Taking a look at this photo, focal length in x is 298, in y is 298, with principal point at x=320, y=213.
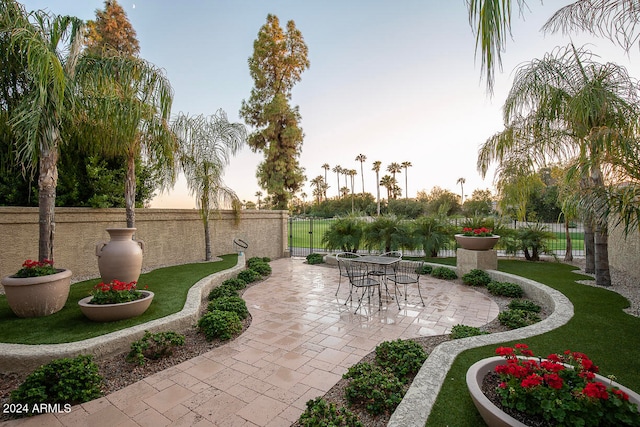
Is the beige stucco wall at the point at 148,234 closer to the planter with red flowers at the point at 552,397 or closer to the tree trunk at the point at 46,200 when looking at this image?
the tree trunk at the point at 46,200

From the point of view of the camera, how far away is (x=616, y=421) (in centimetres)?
160

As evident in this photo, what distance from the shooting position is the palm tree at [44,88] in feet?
13.0

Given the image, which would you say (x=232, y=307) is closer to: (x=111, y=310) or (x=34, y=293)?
(x=111, y=310)

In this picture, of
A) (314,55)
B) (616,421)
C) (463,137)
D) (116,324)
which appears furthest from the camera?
(314,55)

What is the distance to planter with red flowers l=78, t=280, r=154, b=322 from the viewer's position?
377cm

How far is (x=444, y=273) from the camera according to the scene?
24.1 feet

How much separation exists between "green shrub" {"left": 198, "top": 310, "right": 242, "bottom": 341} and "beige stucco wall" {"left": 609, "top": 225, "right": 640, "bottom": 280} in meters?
6.72

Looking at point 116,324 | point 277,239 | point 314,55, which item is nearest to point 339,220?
point 277,239

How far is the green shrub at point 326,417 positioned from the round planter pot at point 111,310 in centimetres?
289

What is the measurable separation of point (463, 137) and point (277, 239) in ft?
25.1

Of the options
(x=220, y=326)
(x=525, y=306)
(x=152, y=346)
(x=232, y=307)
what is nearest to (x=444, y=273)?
(x=525, y=306)

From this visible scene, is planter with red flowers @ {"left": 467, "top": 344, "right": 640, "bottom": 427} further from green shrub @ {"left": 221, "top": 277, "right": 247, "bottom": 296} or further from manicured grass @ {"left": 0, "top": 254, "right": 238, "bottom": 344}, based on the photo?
green shrub @ {"left": 221, "top": 277, "right": 247, "bottom": 296}

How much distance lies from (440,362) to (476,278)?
173 inches

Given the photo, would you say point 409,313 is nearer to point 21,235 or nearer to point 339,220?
point 339,220
